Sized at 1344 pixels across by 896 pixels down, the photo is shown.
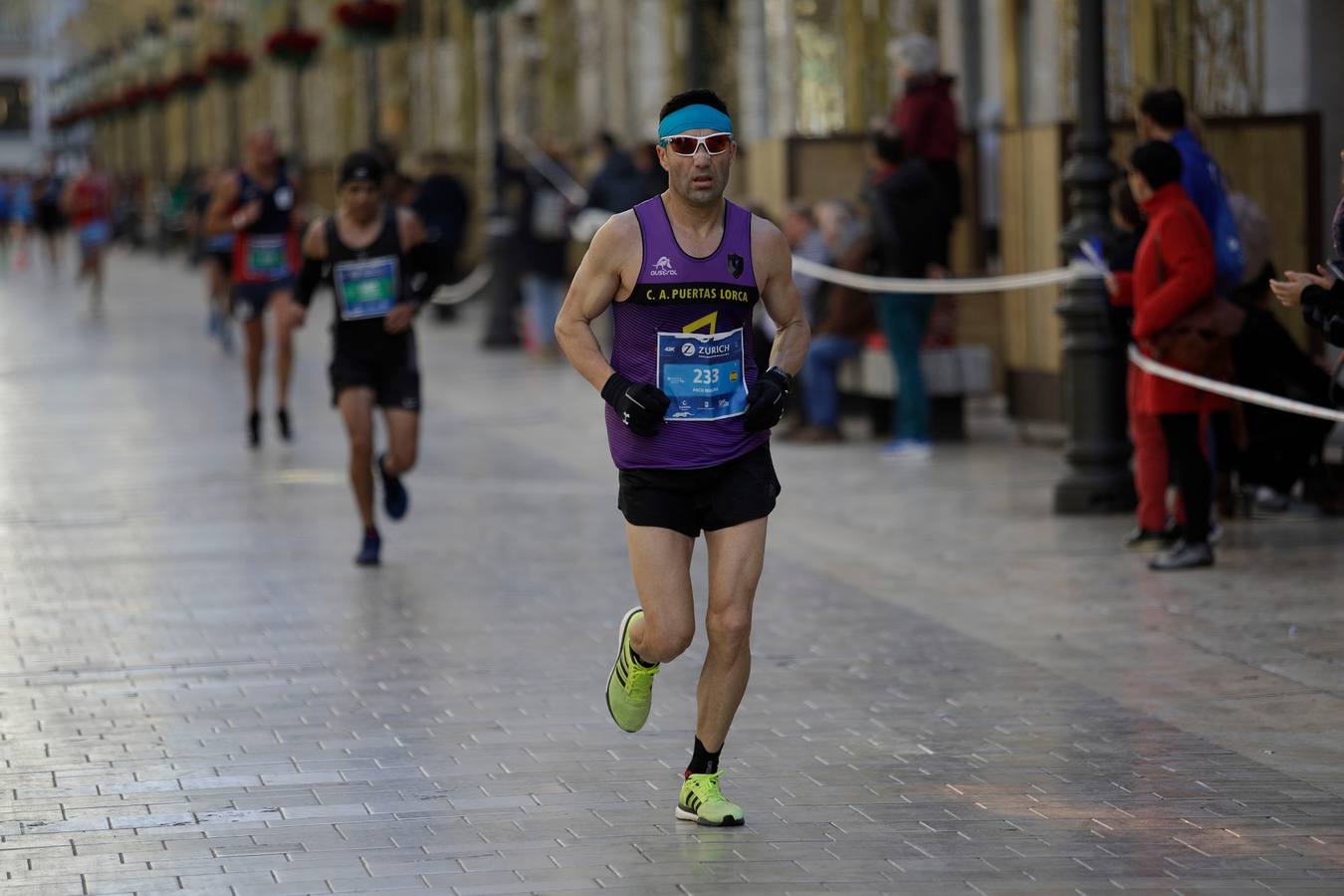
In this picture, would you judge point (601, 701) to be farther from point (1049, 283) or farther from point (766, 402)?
point (1049, 283)

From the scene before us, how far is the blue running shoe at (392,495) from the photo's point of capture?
39.7ft

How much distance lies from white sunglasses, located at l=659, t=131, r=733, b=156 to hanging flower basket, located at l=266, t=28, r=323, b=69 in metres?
33.0

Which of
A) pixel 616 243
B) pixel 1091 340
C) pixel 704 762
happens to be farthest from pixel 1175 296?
pixel 704 762

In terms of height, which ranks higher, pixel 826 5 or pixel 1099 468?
pixel 826 5

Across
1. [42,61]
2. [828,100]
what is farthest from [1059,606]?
[42,61]

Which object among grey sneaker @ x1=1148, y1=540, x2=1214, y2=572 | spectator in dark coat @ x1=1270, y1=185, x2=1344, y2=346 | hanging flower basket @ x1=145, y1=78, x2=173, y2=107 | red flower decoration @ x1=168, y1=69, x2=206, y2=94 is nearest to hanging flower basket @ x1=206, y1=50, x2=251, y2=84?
red flower decoration @ x1=168, y1=69, x2=206, y2=94

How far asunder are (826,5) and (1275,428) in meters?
10.4

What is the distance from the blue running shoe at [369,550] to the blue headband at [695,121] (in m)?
5.20

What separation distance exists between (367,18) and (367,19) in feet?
0.11

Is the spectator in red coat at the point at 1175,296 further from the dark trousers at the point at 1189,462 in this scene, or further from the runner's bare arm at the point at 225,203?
the runner's bare arm at the point at 225,203

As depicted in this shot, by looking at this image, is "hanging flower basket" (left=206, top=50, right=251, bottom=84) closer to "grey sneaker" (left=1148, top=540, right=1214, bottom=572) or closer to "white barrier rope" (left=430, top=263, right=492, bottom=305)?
"white barrier rope" (left=430, top=263, right=492, bottom=305)

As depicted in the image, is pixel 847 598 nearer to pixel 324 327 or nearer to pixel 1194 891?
pixel 1194 891

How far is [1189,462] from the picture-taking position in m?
10.6

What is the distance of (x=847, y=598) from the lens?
10.5m
